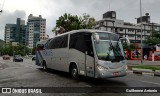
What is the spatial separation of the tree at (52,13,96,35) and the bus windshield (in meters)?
33.1

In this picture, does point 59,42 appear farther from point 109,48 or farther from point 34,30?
point 34,30

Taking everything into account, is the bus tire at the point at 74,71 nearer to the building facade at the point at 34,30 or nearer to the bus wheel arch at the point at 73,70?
the bus wheel arch at the point at 73,70

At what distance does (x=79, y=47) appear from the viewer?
14.0 metres

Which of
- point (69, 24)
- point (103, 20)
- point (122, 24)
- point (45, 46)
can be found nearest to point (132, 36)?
point (122, 24)

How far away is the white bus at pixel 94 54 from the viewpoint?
39.9 ft

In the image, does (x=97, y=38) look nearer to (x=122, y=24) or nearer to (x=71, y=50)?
(x=71, y=50)

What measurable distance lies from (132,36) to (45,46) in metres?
86.0

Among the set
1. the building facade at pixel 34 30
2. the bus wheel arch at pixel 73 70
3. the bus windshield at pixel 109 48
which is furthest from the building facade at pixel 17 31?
the bus windshield at pixel 109 48

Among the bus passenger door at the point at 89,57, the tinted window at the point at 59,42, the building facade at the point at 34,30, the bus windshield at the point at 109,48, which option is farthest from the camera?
the building facade at the point at 34,30

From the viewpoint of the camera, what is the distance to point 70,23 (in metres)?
47.1

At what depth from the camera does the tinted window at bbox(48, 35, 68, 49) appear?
53.8 ft

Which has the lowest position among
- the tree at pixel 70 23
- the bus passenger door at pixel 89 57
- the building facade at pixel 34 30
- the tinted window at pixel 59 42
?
the bus passenger door at pixel 89 57

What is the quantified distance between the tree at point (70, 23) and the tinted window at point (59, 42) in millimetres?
26782

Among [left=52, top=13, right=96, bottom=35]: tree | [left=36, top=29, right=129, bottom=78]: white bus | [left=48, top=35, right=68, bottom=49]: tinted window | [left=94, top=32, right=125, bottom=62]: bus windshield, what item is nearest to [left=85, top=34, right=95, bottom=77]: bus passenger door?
[left=36, top=29, right=129, bottom=78]: white bus
